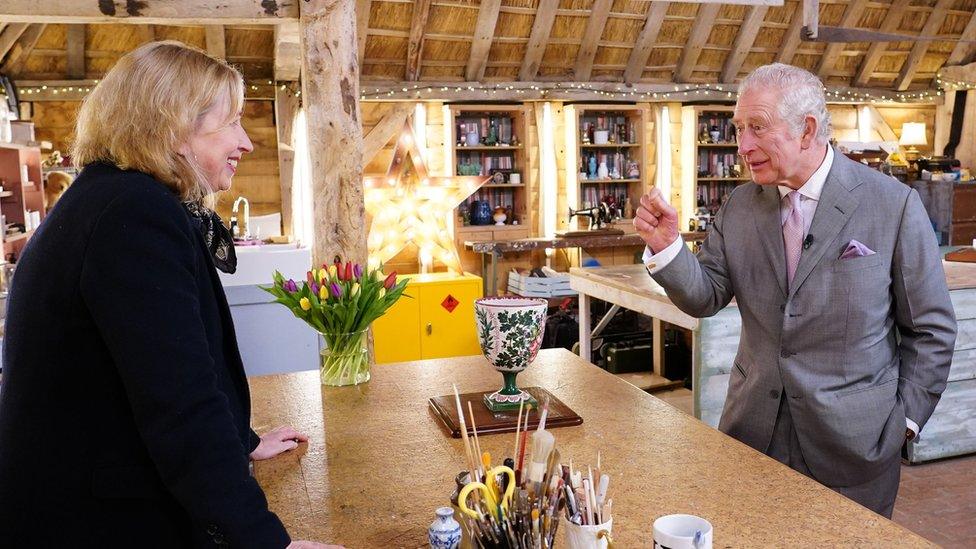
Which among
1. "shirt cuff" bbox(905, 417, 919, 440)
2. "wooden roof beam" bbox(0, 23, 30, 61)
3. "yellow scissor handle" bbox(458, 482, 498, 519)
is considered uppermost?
"wooden roof beam" bbox(0, 23, 30, 61)

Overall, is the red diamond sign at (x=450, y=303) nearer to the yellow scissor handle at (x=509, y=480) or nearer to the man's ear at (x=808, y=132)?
the man's ear at (x=808, y=132)

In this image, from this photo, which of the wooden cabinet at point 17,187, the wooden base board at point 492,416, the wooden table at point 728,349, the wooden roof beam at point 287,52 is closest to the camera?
the wooden base board at point 492,416

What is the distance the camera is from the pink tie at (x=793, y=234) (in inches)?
82.5

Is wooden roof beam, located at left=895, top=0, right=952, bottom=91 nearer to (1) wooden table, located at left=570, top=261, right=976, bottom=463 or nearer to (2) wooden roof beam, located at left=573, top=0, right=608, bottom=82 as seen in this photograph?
(2) wooden roof beam, located at left=573, top=0, right=608, bottom=82

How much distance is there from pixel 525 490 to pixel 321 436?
78cm

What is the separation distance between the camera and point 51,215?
1216mm

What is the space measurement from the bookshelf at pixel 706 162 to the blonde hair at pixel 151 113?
24.9 feet

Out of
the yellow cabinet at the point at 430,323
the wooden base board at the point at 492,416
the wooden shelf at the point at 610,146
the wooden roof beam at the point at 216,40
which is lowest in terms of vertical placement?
the yellow cabinet at the point at 430,323

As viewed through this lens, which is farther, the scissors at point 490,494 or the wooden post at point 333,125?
the wooden post at point 333,125

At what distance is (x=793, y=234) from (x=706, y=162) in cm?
706

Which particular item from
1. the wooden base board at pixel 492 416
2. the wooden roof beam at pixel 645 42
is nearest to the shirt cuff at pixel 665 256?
the wooden base board at pixel 492 416

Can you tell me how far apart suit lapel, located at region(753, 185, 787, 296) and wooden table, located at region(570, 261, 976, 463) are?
1604 mm

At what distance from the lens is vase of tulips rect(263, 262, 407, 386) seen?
80.4 inches

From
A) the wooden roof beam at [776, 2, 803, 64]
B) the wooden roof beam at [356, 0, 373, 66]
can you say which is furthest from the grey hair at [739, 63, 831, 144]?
the wooden roof beam at [776, 2, 803, 64]
